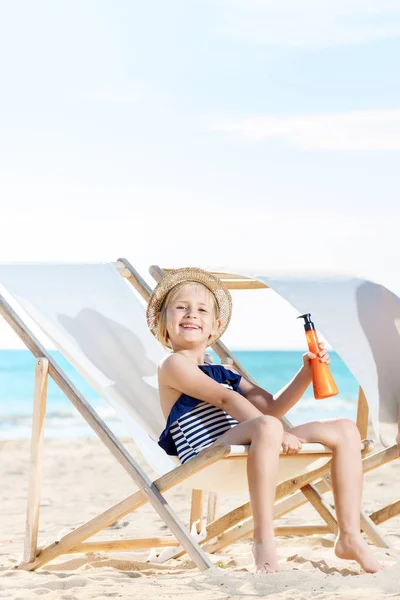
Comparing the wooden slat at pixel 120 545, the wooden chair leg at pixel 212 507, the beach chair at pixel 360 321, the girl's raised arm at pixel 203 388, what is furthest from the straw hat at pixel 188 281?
the wooden chair leg at pixel 212 507

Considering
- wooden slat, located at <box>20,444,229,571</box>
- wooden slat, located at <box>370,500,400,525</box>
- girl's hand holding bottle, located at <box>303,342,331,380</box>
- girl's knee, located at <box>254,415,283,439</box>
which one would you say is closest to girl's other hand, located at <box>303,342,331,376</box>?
girl's hand holding bottle, located at <box>303,342,331,380</box>

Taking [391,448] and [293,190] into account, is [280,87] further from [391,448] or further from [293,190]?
[391,448]

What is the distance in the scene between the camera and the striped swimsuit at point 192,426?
10.9 ft

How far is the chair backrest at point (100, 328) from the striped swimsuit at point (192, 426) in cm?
14

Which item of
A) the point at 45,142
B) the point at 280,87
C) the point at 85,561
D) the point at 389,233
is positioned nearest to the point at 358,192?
the point at 389,233

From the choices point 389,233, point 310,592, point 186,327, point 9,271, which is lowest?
point 310,592

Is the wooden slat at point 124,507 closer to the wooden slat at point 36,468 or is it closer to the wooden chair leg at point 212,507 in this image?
the wooden slat at point 36,468

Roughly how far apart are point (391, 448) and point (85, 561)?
50.5 inches

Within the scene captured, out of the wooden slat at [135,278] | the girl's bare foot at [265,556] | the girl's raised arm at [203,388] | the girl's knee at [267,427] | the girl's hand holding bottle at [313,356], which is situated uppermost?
the wooden slat at [135,278]

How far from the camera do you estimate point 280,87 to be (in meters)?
18.6

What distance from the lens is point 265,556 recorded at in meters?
2.95

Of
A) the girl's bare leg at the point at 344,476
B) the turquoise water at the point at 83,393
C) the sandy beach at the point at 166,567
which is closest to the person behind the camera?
the sandy beach at the point at 166,567

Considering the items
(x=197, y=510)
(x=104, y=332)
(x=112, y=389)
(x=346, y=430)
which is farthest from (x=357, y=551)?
(x=104, y=332)

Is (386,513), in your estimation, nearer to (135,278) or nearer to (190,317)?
(190,317)
